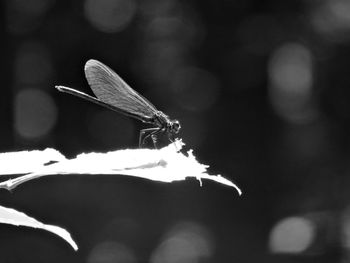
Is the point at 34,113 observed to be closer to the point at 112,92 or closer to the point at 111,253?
the point at 111,253

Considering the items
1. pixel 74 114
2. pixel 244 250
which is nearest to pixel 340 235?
pixel 244 250

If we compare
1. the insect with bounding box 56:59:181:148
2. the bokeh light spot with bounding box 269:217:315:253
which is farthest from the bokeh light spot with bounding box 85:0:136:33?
the insect with bounding box 56:59:181:148

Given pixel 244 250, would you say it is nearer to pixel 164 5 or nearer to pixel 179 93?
pixel 179 93

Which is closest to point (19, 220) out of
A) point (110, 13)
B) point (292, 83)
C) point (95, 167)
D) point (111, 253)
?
point (95, 167)

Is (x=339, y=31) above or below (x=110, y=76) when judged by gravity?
above

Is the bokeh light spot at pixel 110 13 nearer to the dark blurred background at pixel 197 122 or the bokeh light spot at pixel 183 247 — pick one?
the dark blurred background at pixel 197 122

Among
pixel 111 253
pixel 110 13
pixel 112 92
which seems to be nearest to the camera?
pixel 112 92

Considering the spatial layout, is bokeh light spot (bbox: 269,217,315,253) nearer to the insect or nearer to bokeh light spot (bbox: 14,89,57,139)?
bokeh light spot (bbox: 14,89,57,139)
